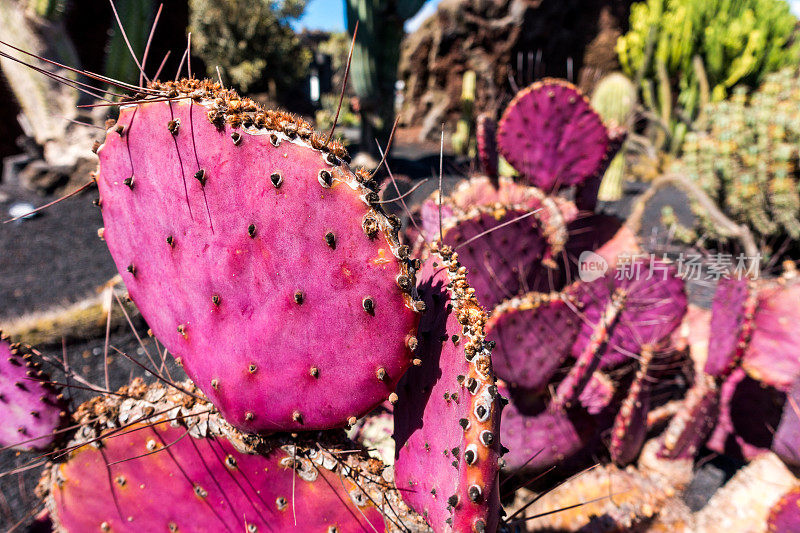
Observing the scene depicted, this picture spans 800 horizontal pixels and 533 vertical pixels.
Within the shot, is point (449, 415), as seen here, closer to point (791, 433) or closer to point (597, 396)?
point (597, 396)

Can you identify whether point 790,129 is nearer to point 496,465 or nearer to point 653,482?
point 653,482

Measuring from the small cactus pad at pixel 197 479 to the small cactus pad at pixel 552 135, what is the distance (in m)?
1.56

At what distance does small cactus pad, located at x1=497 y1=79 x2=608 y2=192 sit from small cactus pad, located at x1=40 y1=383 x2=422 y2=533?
1.56 meters

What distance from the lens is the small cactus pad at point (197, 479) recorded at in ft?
2.01

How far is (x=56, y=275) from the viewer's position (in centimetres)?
287

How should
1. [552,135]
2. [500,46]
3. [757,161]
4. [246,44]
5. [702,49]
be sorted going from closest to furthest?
[552,135]
[757,161]
[702,49]
[500,46]
[246,44]

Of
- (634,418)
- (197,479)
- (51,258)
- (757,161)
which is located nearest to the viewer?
(197,479)

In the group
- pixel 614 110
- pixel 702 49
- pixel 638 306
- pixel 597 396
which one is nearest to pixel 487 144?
pixel 638 306

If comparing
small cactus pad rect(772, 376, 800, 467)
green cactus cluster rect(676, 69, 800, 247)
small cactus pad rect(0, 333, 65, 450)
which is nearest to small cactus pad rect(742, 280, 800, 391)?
small cactus pad rect(772, 376, 800, 467)

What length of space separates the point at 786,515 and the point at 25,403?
1675 millimetres

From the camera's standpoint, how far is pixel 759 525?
4.48 feet

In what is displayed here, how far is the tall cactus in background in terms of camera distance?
187 inches

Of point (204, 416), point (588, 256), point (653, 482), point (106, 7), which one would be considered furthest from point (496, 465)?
point (106, 7)

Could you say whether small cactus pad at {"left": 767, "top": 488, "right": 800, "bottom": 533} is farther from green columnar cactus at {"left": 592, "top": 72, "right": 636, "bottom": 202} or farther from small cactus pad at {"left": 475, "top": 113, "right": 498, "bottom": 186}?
green columnar cactus at {"left": 592, "top": 72, "right": 636, "bottom": 202}
